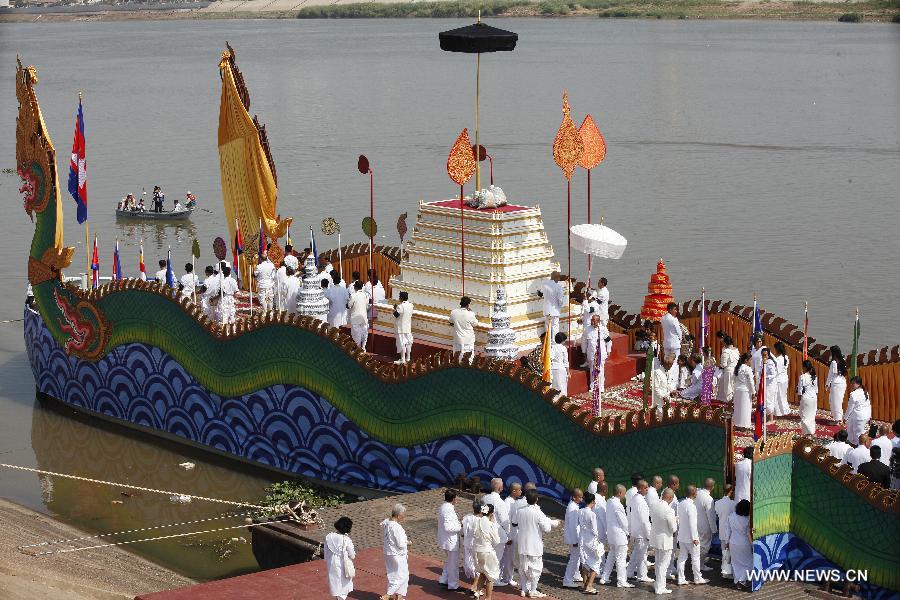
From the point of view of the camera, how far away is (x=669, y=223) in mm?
47125

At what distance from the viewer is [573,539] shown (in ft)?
55.2

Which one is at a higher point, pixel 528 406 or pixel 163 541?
pixel 528 406

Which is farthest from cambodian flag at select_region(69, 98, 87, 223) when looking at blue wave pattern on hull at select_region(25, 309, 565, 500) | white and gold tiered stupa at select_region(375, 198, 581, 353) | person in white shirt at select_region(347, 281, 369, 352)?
white and gold tiered stupa at select_region(375, 198, 581, 353)

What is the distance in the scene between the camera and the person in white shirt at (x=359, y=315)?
23.8 metres

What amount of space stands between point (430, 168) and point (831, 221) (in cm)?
1716

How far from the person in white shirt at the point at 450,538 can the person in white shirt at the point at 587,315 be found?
6.28 metres

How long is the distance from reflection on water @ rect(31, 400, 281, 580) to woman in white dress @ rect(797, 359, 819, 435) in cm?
771

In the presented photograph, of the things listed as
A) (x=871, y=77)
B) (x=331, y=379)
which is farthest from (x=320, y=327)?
(x=871, y=77)

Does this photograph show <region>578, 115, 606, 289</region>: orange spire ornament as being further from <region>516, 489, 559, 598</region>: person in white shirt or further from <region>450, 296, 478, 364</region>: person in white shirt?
<region>516, 489, 559, 598</region>: person in white shirt

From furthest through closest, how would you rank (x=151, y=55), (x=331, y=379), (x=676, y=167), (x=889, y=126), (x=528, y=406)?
(x=151, y=55) < (x=889, y=126) < (x=676, y=167) < (x=331, y=379) < (x=528, y=406)

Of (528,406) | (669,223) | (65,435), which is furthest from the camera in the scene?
(669,223)

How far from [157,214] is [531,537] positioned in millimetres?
34513

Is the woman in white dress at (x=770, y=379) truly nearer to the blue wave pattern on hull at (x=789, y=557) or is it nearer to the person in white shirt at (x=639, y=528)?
the blue wave pattern on hull at (x=789, y=557)

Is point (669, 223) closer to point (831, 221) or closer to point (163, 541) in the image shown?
point (831, 221)
